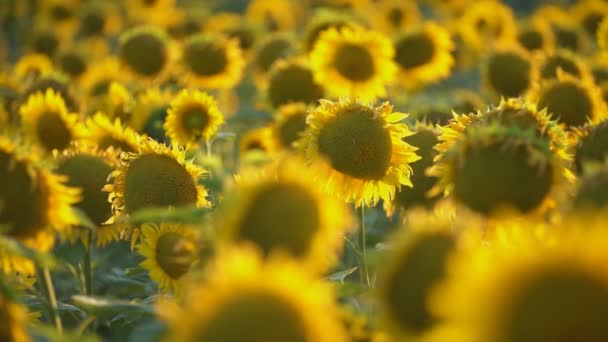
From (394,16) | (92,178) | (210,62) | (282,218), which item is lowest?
(282,218)

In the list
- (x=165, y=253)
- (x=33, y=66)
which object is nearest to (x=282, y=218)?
(x=165, y=253)

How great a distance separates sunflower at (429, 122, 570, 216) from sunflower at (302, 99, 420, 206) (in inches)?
25.9

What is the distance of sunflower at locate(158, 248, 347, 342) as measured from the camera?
3.17ft

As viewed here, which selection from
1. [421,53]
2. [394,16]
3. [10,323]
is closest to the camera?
[10,323]

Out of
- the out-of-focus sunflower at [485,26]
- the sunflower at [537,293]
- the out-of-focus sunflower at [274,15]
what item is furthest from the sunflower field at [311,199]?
the out-of-focus sunflower at [274,15]

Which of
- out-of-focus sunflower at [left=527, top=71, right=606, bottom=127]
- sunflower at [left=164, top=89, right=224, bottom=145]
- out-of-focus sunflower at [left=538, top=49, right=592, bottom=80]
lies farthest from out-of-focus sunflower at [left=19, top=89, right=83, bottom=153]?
out-of-focus sunflower at [left=538, top=49, right=592, bottom=80]

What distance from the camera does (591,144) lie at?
2.04m

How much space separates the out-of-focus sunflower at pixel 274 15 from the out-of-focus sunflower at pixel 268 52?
1774mm

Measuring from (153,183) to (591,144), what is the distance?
1010 millimetres

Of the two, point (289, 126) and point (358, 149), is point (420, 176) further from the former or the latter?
point (289, 126)

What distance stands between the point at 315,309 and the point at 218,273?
0.37ft

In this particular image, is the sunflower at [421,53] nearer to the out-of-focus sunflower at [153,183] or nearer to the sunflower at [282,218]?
the out-of-focus sunflower at [153,183]

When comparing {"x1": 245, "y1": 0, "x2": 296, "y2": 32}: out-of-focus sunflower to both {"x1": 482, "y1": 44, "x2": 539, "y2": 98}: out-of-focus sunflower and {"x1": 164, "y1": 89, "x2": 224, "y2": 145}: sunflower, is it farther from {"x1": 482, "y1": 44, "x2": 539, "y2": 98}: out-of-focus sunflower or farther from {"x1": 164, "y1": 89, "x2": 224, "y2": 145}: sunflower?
{"x1": 164, "y1": 89, "x2": 224, "y2": 145}: sunflower

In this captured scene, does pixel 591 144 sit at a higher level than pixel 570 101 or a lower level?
lower
